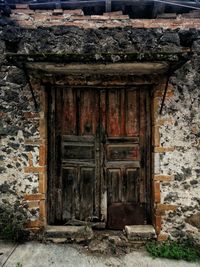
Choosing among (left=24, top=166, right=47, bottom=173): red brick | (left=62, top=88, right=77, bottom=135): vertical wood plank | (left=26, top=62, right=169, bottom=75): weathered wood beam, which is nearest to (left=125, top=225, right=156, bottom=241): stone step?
(left=24, top=166, right=47, bottom=173): red brick

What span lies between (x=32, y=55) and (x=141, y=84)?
1.55 meters

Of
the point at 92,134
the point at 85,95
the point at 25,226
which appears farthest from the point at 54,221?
the point at 85,95

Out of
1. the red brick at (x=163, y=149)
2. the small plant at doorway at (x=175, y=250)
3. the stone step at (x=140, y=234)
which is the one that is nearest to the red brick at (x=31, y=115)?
the red brick at (x=163, y=149)

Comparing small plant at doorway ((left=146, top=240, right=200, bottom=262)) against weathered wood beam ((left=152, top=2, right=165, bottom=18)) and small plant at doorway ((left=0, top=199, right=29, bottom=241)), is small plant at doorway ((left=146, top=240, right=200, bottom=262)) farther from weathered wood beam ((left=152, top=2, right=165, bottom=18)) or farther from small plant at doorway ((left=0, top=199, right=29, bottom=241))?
Result: weathered wood beam ((left=152, top=2, right=165, bottom=18))

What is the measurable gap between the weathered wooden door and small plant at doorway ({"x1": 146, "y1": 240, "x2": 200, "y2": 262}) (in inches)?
17.5

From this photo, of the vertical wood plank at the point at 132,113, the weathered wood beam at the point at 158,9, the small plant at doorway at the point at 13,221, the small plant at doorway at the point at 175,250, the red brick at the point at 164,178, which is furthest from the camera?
the weathered wood beam at the point at 158,9

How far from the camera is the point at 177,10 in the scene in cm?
495

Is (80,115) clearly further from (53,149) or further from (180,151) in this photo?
(180,151)

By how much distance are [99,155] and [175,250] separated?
1.55 meters

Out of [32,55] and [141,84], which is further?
[141,84]

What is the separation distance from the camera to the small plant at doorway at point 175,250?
13.3 ft

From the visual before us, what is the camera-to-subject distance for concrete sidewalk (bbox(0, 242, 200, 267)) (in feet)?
12.4

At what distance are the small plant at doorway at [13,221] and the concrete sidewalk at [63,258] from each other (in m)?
0.12

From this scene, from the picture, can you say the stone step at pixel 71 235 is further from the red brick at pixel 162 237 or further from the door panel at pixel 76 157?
the red brick at pixel 162 237
